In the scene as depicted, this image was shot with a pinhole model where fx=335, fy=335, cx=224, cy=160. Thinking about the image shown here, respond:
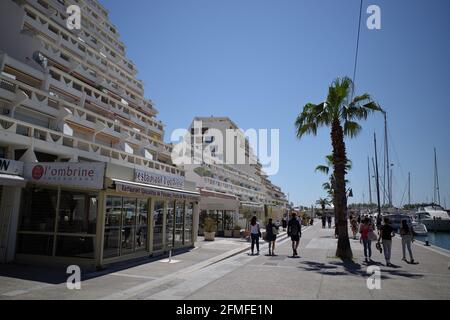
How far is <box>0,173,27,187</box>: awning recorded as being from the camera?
10.8 m

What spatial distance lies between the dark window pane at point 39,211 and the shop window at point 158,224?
4.26m

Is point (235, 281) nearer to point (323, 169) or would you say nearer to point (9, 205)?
point (9, 205)

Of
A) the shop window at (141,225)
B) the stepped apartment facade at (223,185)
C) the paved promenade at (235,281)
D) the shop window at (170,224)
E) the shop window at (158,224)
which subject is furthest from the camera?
the stepped apartment facade at (223,185)

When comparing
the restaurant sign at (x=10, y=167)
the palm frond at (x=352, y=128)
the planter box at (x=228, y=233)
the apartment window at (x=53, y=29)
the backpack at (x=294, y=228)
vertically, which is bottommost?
the planter box at (x=228, y=233)

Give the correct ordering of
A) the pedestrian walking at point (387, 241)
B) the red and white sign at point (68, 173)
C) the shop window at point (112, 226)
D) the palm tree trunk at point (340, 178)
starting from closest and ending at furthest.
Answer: the red and white sign at point (68, 173) → the shop window at point (112, 226) → the pedestrian walking at point (387, 241) → the palm tree trunk at point (340, 178)

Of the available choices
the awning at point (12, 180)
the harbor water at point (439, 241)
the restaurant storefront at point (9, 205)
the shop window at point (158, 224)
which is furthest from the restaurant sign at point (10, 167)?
the harbor water at point (439, 241)

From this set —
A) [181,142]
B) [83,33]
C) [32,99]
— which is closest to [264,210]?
Answer: [181,142]

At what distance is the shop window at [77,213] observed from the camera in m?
11.4

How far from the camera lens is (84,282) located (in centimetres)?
891

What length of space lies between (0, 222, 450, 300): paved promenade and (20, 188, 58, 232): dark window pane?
151 cm

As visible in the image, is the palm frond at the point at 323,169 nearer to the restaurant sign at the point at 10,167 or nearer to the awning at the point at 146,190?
the awning at the point at 146,190

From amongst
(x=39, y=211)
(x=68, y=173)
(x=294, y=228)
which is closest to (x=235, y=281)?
(x=68, y=173)

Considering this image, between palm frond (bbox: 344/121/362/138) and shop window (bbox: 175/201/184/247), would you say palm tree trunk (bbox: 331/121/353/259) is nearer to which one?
palm frond (bbox: 344/121/362/138)
